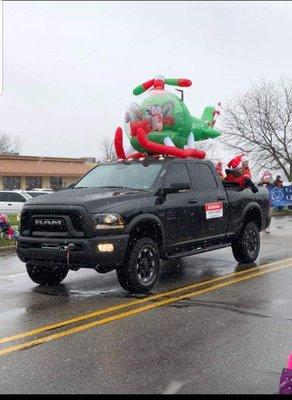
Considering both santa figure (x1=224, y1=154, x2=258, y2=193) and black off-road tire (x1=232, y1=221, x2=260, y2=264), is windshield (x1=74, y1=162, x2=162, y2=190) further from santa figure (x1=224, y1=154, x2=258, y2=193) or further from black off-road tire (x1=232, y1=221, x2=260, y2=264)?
black off-road tire (x1=232, y1=221, x2=260, y2=264)

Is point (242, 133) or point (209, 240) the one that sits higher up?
point (242, 133)

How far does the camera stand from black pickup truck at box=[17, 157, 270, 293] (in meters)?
7.08

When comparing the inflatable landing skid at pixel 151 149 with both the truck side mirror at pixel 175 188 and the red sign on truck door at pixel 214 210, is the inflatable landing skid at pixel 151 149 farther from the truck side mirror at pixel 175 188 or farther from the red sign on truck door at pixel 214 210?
the red sign on truck door at pixel 214 210

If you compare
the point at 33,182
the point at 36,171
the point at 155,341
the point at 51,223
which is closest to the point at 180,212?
the point at 51,223

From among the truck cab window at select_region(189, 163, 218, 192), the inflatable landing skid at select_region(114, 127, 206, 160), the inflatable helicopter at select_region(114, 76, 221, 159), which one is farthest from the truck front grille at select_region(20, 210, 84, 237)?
the inflatable helicopter at select_region(114, 76, 221, 159)

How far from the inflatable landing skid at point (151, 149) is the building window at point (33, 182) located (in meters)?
43.0

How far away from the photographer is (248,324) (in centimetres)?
586

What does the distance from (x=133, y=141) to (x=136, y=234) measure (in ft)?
9.90

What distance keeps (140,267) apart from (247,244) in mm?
3109

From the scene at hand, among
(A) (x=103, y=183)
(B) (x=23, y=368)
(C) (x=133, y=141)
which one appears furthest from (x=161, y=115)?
(B) (x=23, y=368)

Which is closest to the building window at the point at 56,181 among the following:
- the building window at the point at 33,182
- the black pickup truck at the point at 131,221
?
the building window at the point at 33,182
